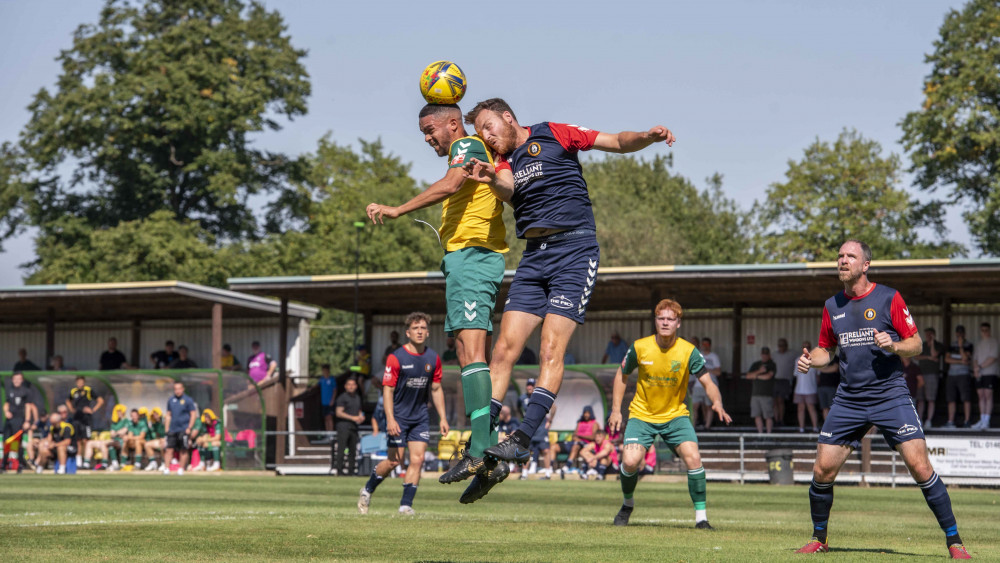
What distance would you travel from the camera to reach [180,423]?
28750mm

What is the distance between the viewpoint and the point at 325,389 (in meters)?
32.6

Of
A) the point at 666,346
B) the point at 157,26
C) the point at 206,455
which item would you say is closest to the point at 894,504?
the point at 666,346

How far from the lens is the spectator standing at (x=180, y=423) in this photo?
28578mm

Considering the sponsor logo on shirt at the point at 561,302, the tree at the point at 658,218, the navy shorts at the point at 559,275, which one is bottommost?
the sponsor logo on shirt at the point at 561,302

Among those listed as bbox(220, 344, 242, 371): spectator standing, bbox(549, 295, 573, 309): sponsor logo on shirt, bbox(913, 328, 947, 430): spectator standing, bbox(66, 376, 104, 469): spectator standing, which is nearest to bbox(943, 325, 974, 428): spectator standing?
bbox(913, 328, 947, 430): spectator standing

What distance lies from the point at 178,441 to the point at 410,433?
1529 centimetres

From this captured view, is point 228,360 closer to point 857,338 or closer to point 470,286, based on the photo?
point 857,338

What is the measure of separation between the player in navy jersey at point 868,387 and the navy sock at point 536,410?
10.1ft

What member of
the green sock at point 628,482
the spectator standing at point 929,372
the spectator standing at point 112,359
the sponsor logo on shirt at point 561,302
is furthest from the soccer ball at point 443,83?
the spectator standing at point 112,359

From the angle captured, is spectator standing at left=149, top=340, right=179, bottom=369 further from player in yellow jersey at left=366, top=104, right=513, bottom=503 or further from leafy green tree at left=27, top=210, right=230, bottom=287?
player in yellow jersey at left=366, top=104, right=513, bottom=503

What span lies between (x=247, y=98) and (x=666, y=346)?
41.6 m

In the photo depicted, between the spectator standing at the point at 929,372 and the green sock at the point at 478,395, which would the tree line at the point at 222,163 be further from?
the green sock at the point at 478,395

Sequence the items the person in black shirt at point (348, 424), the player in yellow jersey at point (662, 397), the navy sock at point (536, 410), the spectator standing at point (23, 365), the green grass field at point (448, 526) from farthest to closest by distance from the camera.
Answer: the spectator standing at point (23, 365) < the person in black shirt at point (348, 424) < the player in yellow jersey at point (662, 397) < the green grass field at point (448, 526) < the navy sock at point (536, 410)

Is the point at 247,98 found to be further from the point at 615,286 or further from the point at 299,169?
the point at 615,286
